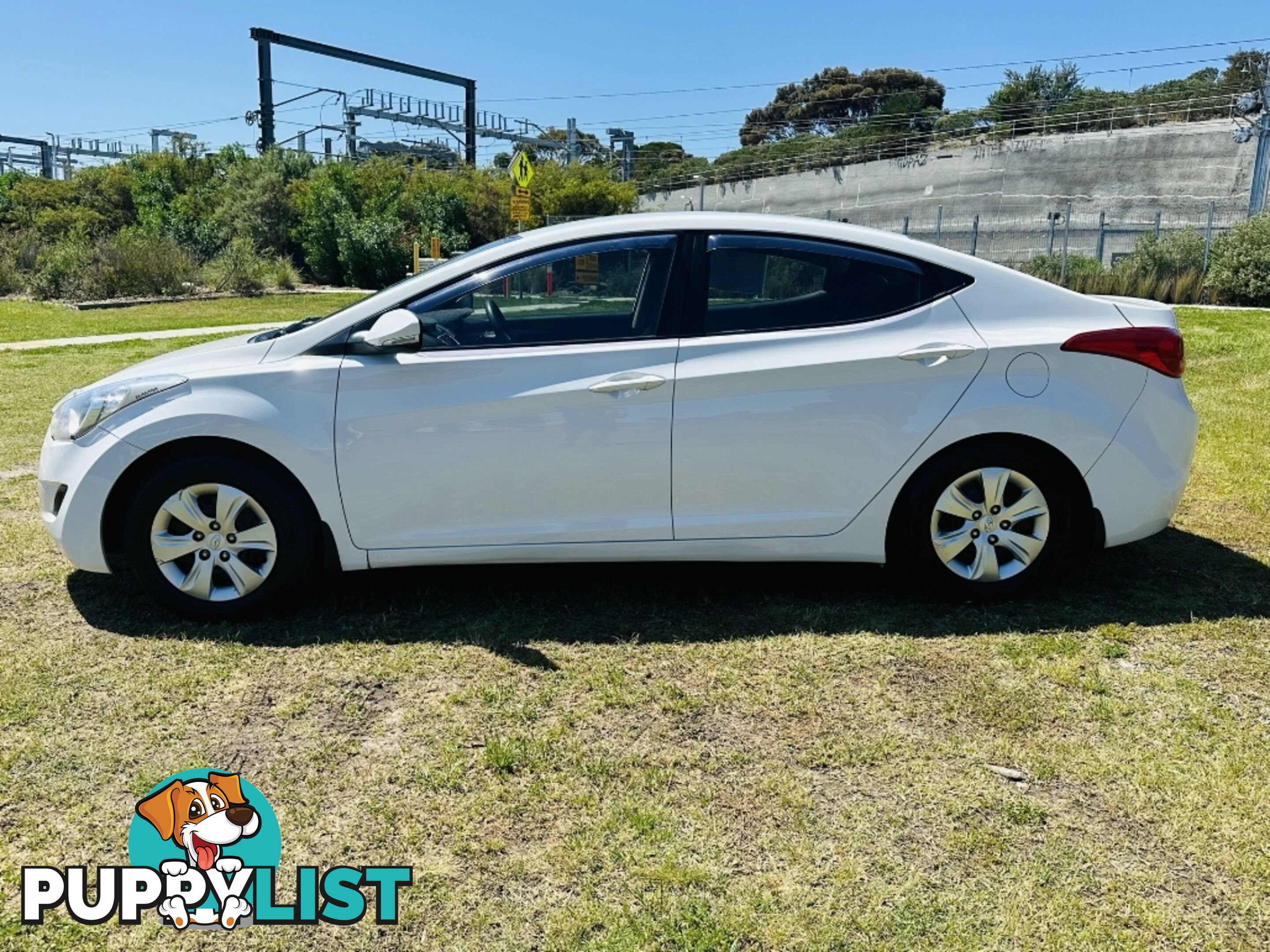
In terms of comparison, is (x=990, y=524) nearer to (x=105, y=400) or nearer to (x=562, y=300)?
(x=562, y=300)

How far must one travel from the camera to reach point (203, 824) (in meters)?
2.80

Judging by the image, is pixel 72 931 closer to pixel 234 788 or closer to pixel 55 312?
pixel 234 788

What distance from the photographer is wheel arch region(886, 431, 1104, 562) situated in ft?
13.7

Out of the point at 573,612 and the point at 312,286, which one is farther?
the point at 312,286

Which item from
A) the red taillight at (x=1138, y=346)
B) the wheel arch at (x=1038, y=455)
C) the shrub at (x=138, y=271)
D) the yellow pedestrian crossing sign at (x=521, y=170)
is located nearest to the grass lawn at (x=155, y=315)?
the shrub at (x=138, y=271)

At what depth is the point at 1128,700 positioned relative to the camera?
3531 mm

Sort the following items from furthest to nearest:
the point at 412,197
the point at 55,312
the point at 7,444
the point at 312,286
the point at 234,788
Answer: the point at 412,197 → the point at 312,286 → the point at 55,312 → the point at 7,444 → the point at 234,788

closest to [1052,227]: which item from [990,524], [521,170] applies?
[521,170]

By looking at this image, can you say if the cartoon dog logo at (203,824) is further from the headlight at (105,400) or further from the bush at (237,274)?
the bush at (237,274)

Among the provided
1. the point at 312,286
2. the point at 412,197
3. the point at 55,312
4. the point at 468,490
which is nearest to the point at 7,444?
the point at 468,490

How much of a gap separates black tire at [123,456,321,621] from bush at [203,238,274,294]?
22.4m

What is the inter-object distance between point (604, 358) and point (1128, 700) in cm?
228

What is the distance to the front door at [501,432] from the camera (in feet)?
13.1

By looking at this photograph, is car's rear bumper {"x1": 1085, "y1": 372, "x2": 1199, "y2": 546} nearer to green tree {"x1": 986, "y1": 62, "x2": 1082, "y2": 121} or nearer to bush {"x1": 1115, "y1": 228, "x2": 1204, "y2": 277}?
bush {"x1": 1115, "y1": 228, "x2": 1204, "y2": 277}
